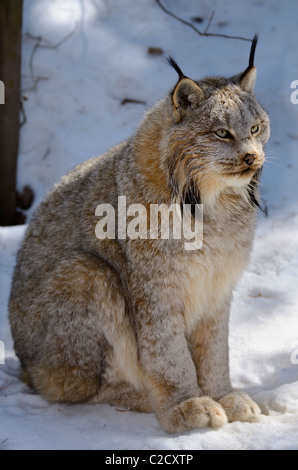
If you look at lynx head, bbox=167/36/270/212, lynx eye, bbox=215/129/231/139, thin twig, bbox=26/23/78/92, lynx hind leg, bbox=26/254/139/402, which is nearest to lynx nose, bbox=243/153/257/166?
lynx head, bbox=167/36/270/212

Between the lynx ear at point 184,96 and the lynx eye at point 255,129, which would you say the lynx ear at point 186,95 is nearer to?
the lynx ear at point 184,96

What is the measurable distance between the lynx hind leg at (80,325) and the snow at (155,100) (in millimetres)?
211

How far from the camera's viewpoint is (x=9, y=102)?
594 centimetres

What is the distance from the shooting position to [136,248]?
3617mm

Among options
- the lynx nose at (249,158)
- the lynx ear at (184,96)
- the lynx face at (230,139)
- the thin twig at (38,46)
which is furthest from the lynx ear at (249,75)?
the thin twig at (38,46)

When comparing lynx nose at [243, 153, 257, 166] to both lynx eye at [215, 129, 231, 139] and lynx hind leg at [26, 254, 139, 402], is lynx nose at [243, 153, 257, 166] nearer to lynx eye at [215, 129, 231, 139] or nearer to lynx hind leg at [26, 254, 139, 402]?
lynx eye at [215, 129, 231, 139]

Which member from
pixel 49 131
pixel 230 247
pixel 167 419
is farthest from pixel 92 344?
pixel 49 131

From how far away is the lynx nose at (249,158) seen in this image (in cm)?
331

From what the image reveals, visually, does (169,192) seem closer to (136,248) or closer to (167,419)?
(136,248)

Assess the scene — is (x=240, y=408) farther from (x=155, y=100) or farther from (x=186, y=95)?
(x=155, y=100)

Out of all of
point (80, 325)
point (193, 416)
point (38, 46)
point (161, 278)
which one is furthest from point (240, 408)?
point (38, 46)

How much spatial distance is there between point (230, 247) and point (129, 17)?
403 centimetres

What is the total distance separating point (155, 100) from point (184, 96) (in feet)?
9.88

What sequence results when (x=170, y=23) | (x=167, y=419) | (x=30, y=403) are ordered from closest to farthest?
(x=167, y=419)
(x=30, y=403)
(x=170, y=23)
